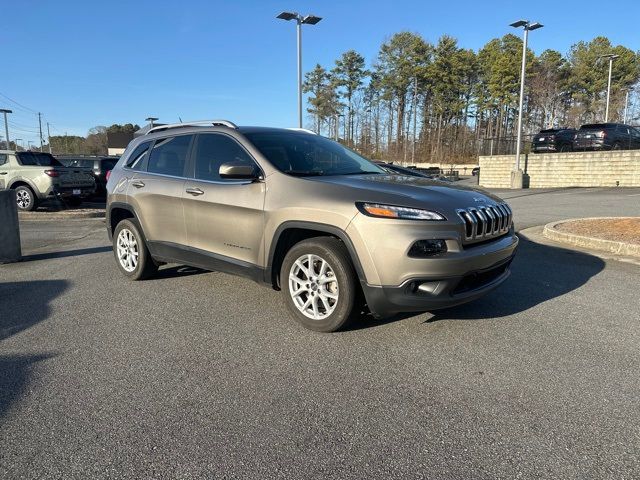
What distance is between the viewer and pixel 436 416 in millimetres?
2684

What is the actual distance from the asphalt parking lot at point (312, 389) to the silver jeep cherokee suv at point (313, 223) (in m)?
0.44

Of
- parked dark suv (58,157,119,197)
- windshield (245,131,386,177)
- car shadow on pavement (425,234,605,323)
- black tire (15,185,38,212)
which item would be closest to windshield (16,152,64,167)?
black tire (15,185,38,212)

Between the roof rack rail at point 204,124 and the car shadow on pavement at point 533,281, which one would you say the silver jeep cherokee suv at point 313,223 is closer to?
the roof rack rail at point 204,124

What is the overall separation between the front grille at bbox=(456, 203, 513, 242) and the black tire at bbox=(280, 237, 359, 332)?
0.95 m

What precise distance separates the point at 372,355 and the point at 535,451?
4.43 ft

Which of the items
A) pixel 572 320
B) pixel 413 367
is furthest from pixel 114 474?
pixel 572 320

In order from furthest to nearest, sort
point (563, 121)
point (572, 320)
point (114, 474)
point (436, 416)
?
point (563, 121) → point (572, 320) → point (436, 416) → point (114, 474)

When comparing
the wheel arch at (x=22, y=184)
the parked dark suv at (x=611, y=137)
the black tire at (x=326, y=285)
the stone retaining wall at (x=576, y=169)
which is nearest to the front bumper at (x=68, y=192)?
the wheel arch at (x=22, y=184)

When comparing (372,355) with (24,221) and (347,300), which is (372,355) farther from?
(24,221)

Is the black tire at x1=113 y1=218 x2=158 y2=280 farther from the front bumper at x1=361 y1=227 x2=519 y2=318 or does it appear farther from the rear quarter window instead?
the front bumper at x1=361 y1=227 x2=519 y2=318

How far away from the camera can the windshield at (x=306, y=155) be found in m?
4.37

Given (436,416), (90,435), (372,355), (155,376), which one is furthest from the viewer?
(372,355)

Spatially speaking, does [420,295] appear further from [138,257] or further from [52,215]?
[52,215]

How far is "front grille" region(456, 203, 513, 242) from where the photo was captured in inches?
141
